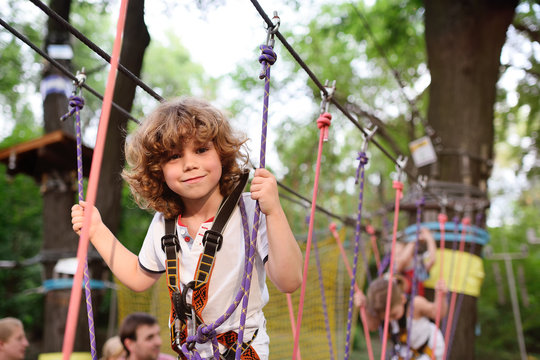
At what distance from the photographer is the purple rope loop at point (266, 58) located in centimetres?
106

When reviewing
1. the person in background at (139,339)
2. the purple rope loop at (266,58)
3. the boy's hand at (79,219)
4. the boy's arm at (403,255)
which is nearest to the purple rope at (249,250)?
the purple rope loop at (266,58)

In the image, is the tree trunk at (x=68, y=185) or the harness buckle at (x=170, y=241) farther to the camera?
the tree trunk at (x=68, y=185)

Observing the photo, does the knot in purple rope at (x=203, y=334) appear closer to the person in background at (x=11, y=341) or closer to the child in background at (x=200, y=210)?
the child in background at (x=200, y=210)

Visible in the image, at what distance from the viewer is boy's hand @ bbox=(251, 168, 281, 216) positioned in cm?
102

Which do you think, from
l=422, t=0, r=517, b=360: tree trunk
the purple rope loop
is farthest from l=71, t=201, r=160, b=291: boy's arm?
l=422, t=0, r=517, b=360: tree trunk

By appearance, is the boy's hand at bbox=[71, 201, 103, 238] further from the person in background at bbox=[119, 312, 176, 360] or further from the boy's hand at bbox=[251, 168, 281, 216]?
the person in background at bbox=[119, 312, 176, 360]

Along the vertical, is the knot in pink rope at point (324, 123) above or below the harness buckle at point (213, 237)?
above

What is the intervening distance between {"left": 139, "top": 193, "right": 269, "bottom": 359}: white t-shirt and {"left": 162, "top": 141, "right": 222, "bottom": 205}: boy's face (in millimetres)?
109

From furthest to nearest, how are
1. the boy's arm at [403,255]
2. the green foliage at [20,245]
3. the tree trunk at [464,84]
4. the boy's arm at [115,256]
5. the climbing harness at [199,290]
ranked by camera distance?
the green foliage at [20,245] < the tree trunk at [464,84] < the boy's arm at [403,255] < the boy's arm at [115,256] < the climbing harness at [199,290]

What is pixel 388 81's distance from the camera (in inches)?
375

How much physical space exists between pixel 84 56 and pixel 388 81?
20.5 feet

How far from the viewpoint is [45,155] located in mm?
3031

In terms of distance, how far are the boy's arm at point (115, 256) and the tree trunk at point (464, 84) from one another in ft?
8.63

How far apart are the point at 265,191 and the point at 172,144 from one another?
0.85ft
